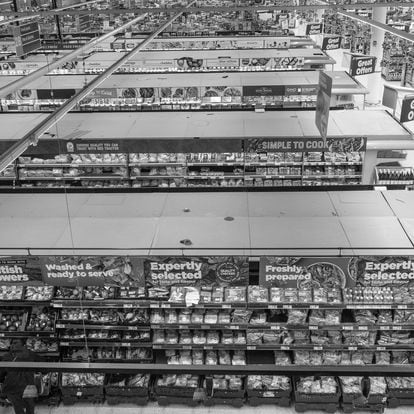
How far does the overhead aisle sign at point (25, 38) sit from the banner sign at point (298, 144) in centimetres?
562

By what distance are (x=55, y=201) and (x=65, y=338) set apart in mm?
1500

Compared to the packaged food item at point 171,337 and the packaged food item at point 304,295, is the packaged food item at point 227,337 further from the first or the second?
the packaged food item at point 304,295

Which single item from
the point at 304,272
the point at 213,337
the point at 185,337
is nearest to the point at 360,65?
the point at 304,272

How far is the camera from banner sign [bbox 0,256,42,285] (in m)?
4.66

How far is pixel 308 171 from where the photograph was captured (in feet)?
26.5

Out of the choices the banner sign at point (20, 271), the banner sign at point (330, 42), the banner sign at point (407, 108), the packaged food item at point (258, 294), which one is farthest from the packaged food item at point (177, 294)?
the banner sign at point (330, 42)

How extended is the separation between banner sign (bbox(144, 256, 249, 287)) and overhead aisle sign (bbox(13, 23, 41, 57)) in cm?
718

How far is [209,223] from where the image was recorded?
5.05m

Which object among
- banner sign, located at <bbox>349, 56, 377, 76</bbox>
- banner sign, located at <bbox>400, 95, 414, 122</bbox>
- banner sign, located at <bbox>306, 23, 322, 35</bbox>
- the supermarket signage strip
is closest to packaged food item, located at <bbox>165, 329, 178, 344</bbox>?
the supermarket signage strip

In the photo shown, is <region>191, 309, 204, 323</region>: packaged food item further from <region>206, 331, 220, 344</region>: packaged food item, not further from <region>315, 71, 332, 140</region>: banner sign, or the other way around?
<region>315, 71, 332, 140</region>: banner sign

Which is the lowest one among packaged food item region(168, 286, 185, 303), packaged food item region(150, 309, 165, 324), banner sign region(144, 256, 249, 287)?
packaged food item region(150, 309, 165, 324)

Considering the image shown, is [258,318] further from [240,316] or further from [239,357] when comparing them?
[239,357]

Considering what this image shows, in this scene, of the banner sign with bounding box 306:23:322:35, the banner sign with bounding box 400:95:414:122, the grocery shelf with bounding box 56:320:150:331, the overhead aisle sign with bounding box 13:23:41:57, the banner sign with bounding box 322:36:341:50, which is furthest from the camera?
the banner sign with bounding box 306:23:322:35

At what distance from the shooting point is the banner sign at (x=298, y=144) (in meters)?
7.04
